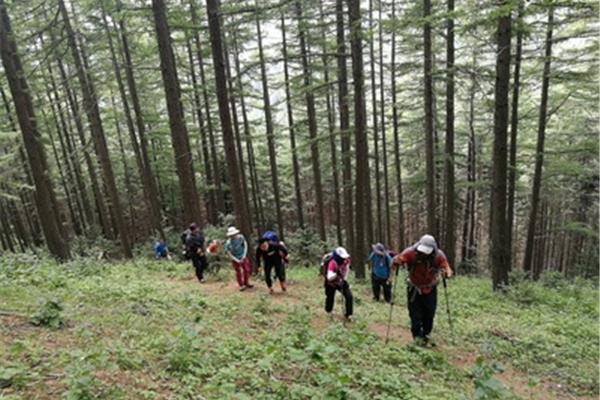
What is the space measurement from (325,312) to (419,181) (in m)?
12.3

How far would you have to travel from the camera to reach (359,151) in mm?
12062

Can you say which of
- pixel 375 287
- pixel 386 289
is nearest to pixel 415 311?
pixel 386 289

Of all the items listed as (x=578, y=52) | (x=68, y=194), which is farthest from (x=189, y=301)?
(x=68, y=194)

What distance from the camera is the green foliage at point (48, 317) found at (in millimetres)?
5695

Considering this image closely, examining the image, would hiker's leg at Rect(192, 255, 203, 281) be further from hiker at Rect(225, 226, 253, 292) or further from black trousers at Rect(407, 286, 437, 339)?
black trousers at Rect(407, 286, 437, 339)

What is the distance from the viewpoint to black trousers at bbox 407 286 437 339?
739 centimetres

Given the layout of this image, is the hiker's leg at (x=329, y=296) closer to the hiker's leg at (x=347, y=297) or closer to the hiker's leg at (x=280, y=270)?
the hiker's leg at (x=347, y=297)

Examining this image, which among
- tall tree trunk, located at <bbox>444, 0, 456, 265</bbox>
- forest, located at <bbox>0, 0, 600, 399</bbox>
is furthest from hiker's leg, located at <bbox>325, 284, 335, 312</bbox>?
tall tree trunk, located at <bbox>444, 0, 456, 265</bbox>

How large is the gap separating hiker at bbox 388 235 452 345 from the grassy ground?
2.44 feet

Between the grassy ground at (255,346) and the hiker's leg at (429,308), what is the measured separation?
0.44 metres

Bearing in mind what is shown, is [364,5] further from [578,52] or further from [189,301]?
[189,301]

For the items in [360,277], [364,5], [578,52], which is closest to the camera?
[360,277]

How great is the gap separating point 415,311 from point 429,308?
0.25 metres

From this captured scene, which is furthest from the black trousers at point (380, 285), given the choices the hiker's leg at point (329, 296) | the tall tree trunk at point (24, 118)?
the tall tree trunk at point (24, 118)
